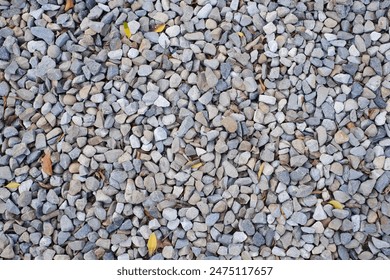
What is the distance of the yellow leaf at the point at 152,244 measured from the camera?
1.91 m

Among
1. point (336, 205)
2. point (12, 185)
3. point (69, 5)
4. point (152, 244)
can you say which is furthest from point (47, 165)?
point (336, 205)

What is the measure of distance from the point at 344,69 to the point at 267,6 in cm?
38

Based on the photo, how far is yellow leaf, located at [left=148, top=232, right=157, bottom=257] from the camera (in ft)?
6.27

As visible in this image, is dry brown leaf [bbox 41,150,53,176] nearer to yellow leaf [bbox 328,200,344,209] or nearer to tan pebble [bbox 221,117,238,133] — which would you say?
tan pebble [bbox 221,117,238,133]

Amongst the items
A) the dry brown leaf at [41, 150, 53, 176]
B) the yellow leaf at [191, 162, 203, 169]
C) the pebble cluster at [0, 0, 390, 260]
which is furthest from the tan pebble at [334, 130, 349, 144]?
the dry brown leaf at [41, 150, 53, 176]

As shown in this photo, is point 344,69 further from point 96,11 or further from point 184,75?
point 96,11

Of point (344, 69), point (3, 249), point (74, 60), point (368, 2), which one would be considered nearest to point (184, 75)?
point (74, 60)

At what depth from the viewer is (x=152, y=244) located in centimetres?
191

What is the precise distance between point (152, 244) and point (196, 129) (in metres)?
0.44

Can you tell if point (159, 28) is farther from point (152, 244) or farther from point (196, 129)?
point (152, 244)

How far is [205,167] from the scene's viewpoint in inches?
76.3

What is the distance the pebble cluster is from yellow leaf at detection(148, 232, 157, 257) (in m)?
0.02

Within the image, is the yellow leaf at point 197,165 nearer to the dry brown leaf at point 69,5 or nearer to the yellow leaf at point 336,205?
the yellow leaf at point 336,205

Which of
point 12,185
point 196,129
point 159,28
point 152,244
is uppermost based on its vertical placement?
point 159,28
